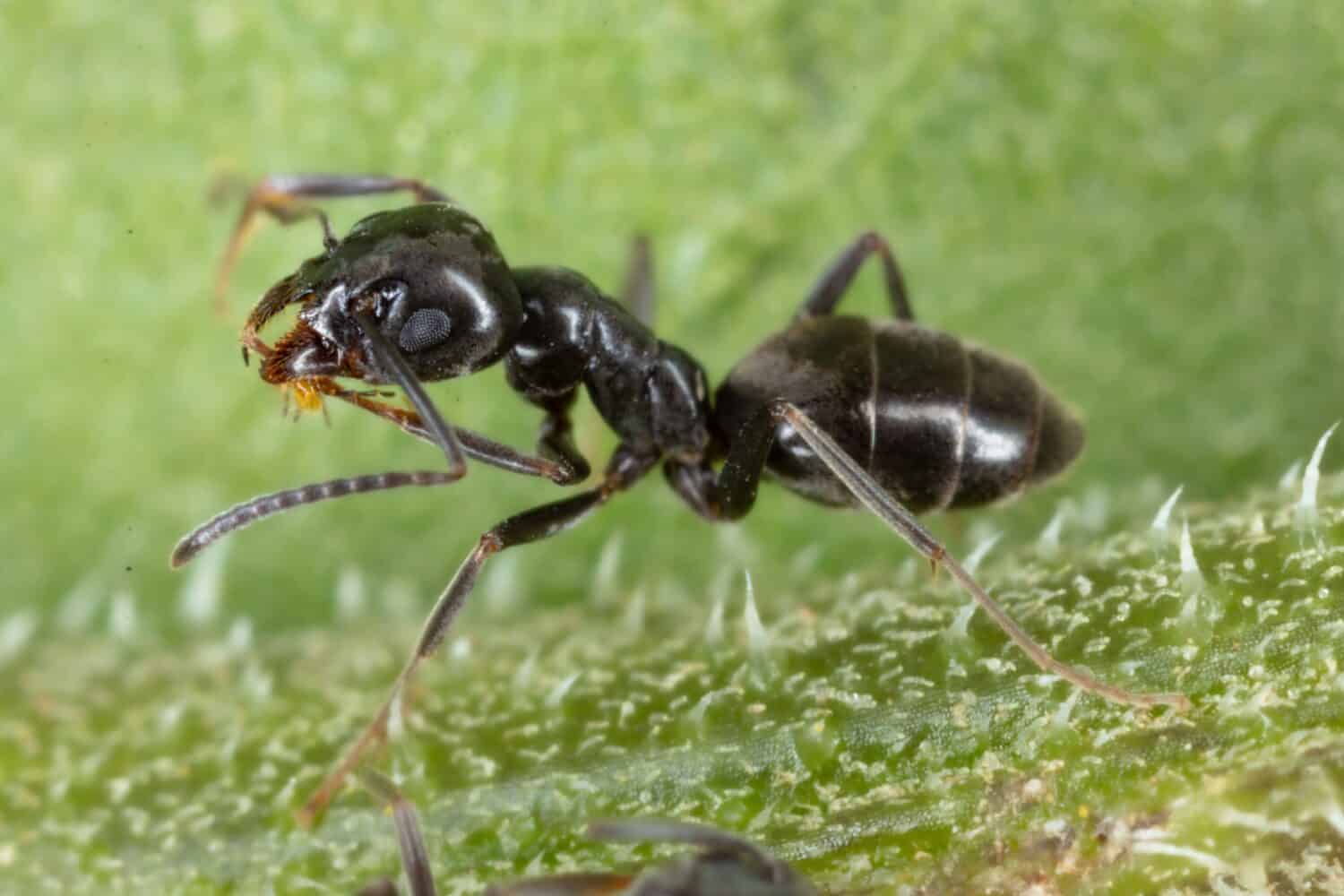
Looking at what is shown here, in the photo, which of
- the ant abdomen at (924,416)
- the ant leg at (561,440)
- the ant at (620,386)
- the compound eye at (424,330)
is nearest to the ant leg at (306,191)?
the ant at (620,386)

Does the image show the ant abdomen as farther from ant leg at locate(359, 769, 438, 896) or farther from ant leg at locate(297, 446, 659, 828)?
ant leg at locate(359, 769, 438, 896)

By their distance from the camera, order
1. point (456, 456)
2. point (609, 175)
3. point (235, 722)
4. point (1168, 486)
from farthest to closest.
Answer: point (609, 175)
point (1168, 486)
point (235, 722)
point (456, 456)

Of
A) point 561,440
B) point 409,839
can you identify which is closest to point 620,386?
point 561,440

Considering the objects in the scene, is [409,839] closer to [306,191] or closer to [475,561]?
[475,561]

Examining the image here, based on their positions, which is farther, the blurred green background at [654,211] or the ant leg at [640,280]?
the ant leg at [640,280]

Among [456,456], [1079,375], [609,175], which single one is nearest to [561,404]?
[609,175]

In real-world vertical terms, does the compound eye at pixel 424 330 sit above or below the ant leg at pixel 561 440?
above

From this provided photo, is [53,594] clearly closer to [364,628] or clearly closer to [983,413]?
[364,628]

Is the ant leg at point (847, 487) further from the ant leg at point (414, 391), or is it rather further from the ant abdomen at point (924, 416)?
the ant leg at point (414, 391)
